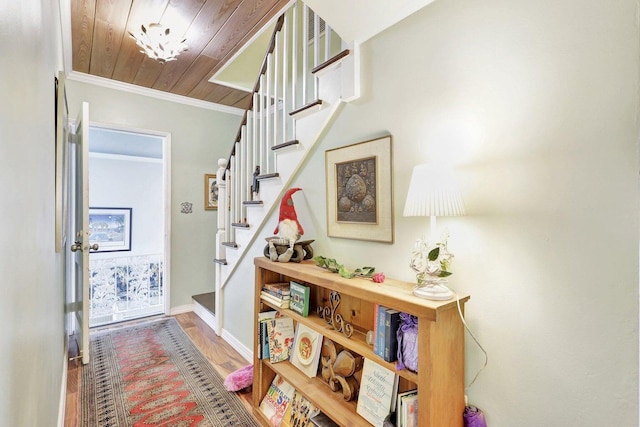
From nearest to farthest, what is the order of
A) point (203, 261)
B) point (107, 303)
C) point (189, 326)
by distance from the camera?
point (189, 326)
point (203, 261)
point (107, 303)

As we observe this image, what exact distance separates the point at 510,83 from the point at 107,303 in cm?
500

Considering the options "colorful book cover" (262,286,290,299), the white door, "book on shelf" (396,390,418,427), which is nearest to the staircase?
"colorful book cover" (262,286,290,299)

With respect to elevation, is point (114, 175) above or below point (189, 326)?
above

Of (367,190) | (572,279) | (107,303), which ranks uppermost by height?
(367,190)

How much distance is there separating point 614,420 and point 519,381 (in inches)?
8.9

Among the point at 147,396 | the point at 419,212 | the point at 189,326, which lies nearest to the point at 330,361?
the point at 419,212

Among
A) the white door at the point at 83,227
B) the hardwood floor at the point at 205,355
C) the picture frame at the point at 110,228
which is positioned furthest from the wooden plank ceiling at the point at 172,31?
the picture frame at the point at 110,228

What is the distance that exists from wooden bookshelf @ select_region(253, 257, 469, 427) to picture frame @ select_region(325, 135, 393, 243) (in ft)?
0.82

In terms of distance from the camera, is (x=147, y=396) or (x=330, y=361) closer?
(x=330, y=361)

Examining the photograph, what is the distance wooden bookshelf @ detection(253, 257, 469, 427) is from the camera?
1.00 m

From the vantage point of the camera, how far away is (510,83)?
1.02m

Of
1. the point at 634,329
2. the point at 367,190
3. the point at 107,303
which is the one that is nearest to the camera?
the point at 634,329

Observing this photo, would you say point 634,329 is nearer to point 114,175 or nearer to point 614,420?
point 614,420

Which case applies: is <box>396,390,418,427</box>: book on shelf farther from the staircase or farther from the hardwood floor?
the staircase
